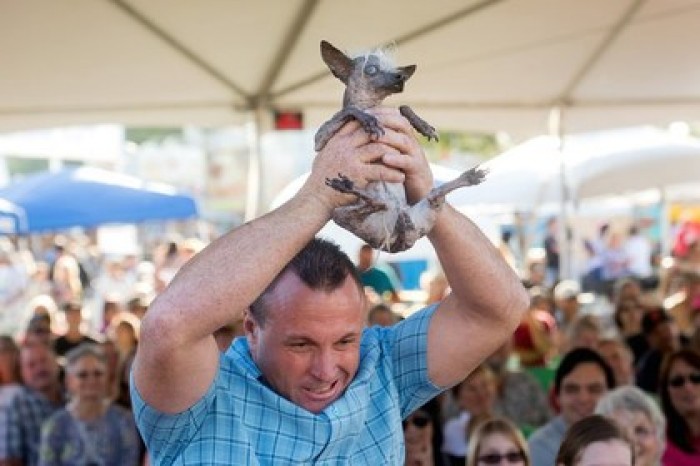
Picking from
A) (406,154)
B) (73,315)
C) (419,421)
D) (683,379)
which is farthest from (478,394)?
(406,154)

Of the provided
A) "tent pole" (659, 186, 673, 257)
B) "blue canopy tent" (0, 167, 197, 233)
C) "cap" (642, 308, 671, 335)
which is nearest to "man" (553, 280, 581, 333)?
"cap" (642, 308, 671, 335)

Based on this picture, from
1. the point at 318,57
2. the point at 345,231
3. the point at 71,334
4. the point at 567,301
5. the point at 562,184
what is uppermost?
the point at 562,184

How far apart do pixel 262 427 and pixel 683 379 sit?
13.6ft

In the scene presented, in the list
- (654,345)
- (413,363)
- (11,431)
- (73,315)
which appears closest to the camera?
(413,363)

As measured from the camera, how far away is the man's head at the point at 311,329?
7.73 feet

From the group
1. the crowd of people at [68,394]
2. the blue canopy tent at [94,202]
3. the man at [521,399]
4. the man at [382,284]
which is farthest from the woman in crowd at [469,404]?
the blue canopy tent at [94,202]

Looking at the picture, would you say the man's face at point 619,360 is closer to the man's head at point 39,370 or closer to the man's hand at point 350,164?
the man's head at point 39,370

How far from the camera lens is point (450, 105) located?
9.09m

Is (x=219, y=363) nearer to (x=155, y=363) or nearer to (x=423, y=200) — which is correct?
(x=155, y=363)

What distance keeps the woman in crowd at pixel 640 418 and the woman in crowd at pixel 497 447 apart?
434mm

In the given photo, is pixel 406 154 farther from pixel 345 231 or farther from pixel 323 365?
pixel 345 231

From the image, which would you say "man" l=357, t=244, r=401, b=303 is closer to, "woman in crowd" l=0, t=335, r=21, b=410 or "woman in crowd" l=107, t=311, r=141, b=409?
"woman in crowd" l=107, t=311, r=141, b=409

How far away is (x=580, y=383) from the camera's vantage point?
6023 millimetres

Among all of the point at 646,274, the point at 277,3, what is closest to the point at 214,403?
the point at 277,3
